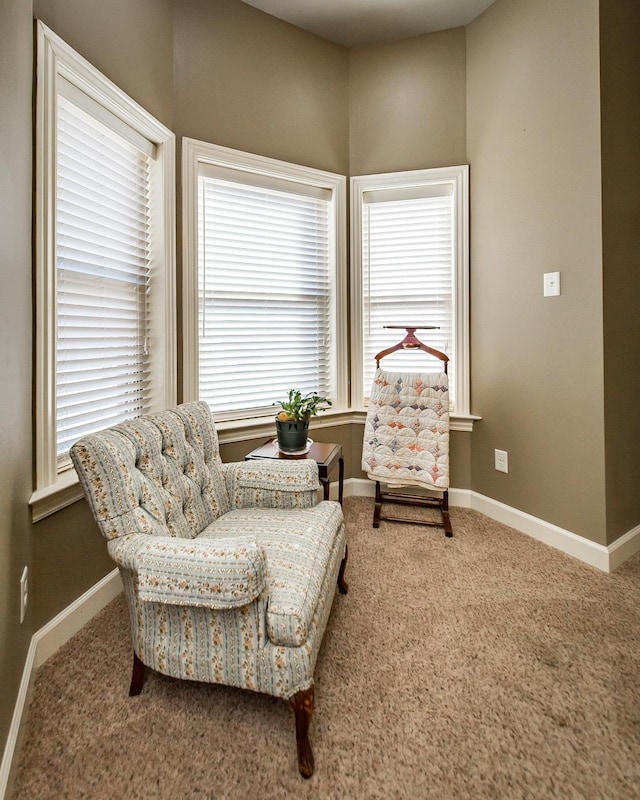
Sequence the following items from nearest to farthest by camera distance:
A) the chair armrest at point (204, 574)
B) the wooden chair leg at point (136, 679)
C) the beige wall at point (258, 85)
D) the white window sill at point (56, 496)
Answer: the chair armrest at point (204, 574) → the wooden chair leg at point (136, 679) → the white window sill at point (56, 496) → the beige wall at point (258, 85)

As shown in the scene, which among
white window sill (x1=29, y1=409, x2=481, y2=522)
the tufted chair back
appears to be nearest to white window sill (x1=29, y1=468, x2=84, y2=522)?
white window sill (x1=29, y1=409, x2=481, y2=522)

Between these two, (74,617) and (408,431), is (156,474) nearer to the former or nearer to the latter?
(74,617)

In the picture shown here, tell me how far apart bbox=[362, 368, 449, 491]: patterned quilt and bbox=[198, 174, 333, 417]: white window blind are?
553 mm

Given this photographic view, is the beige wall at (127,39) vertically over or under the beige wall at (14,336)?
over

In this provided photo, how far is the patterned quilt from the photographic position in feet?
9.20

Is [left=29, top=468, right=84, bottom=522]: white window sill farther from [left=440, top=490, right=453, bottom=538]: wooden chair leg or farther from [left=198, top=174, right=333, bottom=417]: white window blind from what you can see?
[left=440, top=490, right=453, bottom=538]: wooden chair leg

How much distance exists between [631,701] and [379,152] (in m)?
3.29

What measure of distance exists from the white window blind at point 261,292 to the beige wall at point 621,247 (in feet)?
5.58

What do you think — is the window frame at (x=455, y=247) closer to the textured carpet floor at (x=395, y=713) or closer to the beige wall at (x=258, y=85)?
the beige wall at (x=258, y=85)

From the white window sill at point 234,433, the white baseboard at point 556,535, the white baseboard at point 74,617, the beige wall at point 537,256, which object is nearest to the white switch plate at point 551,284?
the beige wall at point 537,256

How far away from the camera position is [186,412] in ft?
6.35

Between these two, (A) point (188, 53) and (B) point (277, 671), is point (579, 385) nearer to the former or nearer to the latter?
(B) point (277, 671)

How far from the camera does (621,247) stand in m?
2.33

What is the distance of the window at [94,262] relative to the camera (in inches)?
67.5
